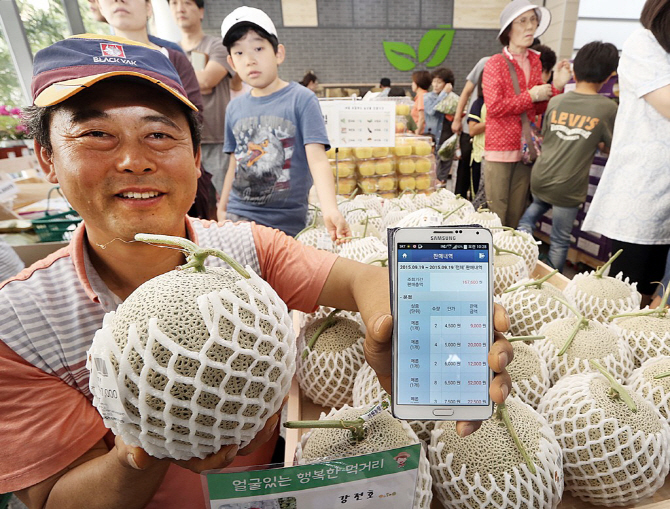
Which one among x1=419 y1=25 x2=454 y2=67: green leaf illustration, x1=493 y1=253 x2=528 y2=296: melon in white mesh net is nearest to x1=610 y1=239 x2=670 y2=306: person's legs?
x1=493 y1=253 x2=528 y2=296: melon in white mesh net

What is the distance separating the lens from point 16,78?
461 cm

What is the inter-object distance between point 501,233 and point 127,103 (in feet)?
4.30

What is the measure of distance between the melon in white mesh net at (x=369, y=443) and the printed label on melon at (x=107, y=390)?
30cm

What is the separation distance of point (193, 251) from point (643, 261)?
208 centimetres

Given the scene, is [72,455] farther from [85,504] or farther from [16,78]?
[16,78]

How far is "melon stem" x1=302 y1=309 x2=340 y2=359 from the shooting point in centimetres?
96

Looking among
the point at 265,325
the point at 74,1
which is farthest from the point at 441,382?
the point at 74,1

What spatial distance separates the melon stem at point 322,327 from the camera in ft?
3.14

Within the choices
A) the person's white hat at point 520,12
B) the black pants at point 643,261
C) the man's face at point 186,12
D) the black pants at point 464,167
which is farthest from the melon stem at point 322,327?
the black pants at point 464,167

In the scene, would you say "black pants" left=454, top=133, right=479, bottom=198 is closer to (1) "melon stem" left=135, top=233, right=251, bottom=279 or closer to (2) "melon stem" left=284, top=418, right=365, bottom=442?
(2) "melon stem" left=284, top=418, right=365, bottom=442

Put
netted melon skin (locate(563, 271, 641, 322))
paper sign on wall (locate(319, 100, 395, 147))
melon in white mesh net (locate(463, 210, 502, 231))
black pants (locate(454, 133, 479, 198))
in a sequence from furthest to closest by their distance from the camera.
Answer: black pants (locate(454, 133, 479, 198)) → paper sign on wall (locate(319, 100, 395, 147)) → melon in white mesh net (locate(463, 210, 502, 231)) → netted melon skin (locate(563, 271, 641, 322))

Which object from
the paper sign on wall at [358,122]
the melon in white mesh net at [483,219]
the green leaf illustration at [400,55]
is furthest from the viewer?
the green leaf illustration at [400,55]

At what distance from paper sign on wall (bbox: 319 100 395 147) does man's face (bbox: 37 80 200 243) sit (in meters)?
1.76

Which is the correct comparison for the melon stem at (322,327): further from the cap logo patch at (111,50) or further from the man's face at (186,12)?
the man's face at (186,12)
